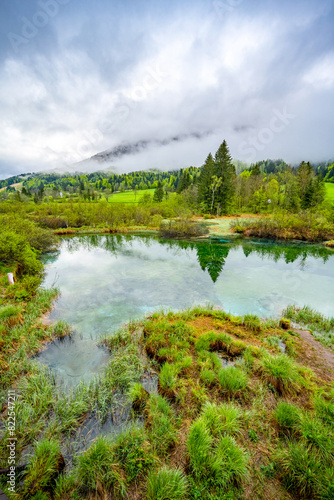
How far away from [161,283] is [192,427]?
10.1 meters

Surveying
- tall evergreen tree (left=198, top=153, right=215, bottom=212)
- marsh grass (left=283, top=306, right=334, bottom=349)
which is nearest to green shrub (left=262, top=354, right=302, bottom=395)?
marsh grass (left=283, top=306, right=334, bottom=349)

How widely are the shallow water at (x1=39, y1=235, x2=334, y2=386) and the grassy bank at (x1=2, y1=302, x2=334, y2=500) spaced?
1.22 metres

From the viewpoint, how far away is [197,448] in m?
3.69

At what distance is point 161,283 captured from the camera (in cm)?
1402

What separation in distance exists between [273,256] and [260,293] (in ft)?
34.5

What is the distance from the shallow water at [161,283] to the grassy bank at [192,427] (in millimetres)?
1221

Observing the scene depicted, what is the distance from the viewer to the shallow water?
26.9ft

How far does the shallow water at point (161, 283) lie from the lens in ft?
26.9

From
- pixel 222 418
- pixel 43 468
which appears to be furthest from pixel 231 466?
pixel 43 468

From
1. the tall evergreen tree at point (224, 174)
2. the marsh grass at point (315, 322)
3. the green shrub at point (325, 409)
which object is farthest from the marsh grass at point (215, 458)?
the tall evergreen tree at point (224, 174)

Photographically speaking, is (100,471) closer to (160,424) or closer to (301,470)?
(160,424)

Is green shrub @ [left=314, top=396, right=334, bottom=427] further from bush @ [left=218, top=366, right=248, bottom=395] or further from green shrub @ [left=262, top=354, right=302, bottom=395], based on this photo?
bush @ [left=218, top=366, right=248, bottom=395]

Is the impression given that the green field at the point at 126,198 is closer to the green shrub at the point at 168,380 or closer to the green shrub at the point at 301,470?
the green shrub at the point at 168,380

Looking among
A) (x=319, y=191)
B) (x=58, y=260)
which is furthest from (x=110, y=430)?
(x=319, y=191)
